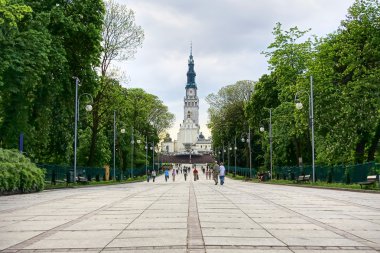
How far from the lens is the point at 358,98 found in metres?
35.7

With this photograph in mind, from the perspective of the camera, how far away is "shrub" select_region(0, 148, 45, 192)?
21.6m

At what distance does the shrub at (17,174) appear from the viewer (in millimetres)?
21566

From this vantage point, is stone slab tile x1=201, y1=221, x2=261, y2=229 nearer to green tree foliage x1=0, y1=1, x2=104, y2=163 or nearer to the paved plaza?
the paved plaza

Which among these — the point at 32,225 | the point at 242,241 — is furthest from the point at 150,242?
the point at 32,225

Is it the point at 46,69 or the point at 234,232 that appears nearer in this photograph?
the point at 234,232

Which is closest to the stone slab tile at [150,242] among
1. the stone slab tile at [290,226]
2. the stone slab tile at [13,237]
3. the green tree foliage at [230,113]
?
the stone slab tile at [13,237]

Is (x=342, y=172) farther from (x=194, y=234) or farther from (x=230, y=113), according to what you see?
(x=230, y=113)

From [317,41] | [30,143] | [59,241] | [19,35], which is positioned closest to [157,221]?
[59,241]

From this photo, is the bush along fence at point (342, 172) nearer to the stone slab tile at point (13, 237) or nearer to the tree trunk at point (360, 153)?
the tree trunk at point (360, 153)

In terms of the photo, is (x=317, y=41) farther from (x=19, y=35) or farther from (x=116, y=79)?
(x=19, y=35)

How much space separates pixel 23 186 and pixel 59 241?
16.4 metres

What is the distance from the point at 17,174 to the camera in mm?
22672

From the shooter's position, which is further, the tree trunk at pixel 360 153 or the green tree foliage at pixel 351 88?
the tree trunk at pixel 360 153

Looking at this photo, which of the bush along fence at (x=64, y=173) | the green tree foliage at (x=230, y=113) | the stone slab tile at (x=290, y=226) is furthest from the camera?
the green tree foliage at (x=230, y=113)
